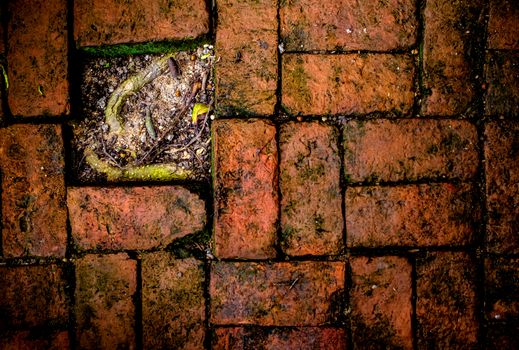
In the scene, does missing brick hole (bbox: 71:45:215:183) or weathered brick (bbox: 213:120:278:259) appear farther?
missing brick hole (bbox: 71:45:215:183)

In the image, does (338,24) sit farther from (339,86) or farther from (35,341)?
(35,341)

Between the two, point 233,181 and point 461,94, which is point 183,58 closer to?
point 233,181

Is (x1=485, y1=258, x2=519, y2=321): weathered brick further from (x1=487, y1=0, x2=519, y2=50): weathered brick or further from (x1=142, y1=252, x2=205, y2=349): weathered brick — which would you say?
(x1=142, y1=252, x2=205, y2=349): weathered brick

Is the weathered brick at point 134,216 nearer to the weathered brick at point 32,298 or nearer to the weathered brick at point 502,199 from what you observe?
the weathered brick at point 32,298

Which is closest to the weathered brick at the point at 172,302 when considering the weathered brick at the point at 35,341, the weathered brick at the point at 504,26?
the weathered brick at the point at 35,341

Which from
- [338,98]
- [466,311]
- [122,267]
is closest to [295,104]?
[338,98]

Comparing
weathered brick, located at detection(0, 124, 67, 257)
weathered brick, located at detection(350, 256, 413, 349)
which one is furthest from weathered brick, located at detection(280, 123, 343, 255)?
weathered brick, located at detection(0, 124, 67, 257)

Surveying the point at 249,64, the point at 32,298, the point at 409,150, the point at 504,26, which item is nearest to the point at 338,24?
the point at 249,64
